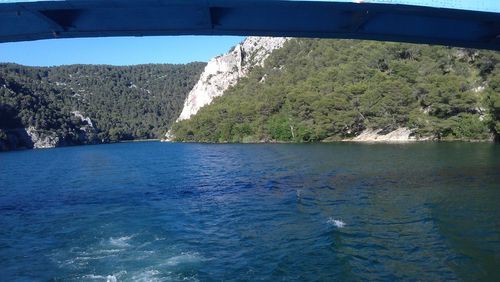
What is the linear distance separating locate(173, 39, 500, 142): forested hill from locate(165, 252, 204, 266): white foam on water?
236 feet

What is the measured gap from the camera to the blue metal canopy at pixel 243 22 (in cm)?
1523

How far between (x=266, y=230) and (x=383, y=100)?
279 feet

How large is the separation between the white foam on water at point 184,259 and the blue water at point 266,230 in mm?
38

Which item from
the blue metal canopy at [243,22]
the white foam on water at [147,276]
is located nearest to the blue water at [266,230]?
the white foam on water at [147,276]

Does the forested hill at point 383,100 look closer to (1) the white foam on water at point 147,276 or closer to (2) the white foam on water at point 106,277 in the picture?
(1) the white foam on water at point 147,276

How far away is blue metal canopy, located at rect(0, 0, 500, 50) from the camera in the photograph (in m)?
15.2

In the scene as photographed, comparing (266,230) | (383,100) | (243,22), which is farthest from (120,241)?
(383,100)

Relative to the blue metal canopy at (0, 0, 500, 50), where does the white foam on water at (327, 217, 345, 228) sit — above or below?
below

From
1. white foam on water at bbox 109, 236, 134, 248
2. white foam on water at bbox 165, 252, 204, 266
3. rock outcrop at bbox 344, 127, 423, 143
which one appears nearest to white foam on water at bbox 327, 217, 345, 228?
white foam on water at bbox 165, 252, 204, 266

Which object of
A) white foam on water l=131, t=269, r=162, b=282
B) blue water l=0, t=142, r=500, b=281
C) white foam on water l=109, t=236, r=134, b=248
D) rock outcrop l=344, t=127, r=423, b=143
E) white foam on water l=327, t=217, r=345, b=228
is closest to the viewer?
white foam on water l=131, t=269, r=162, b=282

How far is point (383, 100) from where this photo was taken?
326 feet

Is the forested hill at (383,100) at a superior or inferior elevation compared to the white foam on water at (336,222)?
superior

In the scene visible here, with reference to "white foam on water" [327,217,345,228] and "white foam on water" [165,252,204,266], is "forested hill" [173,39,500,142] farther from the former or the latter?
"white foam on water" [165,252,204,266]

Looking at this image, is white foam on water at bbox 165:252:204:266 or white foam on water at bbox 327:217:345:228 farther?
white foam on water at bbox 327:217:345:228
